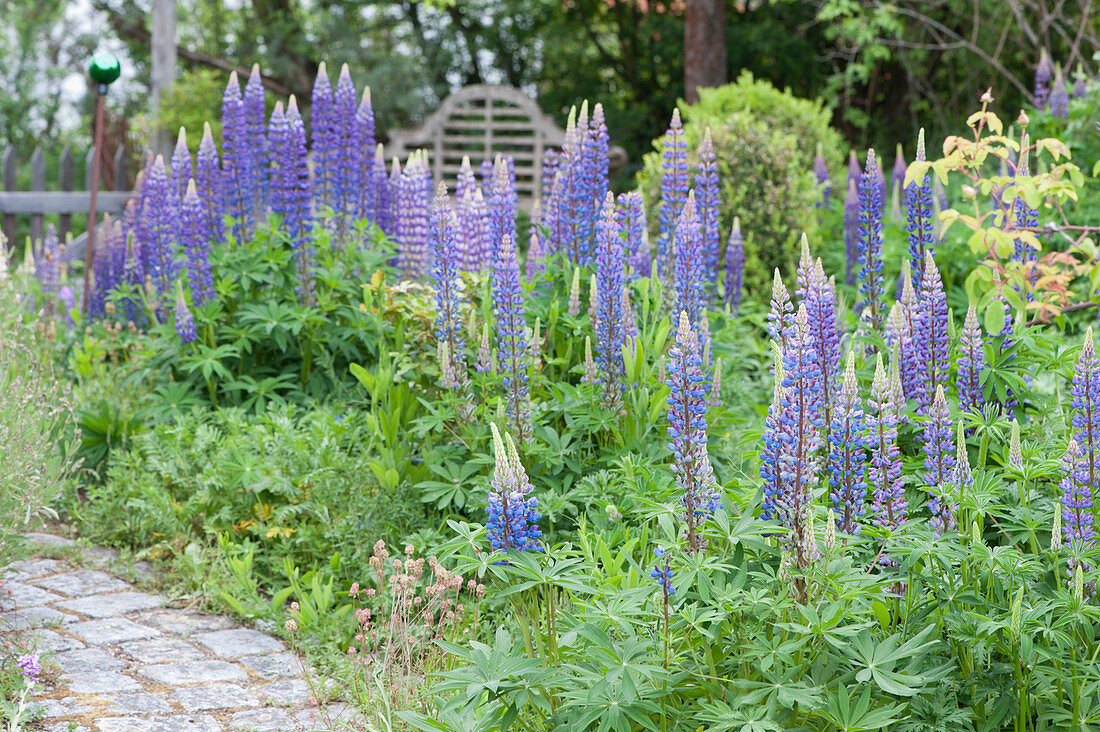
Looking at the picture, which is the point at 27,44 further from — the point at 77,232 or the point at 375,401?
the point at 375,401

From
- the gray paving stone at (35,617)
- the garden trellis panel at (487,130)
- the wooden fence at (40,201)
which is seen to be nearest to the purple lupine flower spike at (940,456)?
the gray paving stone at (35,617)

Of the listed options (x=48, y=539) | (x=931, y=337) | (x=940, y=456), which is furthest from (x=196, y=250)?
(x=940, y=456)

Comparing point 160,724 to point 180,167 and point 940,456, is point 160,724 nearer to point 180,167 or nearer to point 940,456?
point 940,456

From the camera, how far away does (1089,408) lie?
283 cm

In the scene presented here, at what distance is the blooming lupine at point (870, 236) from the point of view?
4602 millimetres

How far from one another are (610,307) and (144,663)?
2.18m

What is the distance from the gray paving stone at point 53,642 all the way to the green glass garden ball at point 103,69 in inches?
156

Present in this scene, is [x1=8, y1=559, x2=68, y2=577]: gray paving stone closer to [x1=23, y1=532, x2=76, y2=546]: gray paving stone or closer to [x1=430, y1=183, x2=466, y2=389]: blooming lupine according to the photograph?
[x1=23, y1=532, x2=76, y2=546]: gray paving stone

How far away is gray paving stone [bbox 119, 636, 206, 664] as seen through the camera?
3684mm

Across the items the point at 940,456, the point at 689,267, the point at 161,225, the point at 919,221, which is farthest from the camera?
the point at 161,225

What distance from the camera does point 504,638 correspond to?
259 centimetres

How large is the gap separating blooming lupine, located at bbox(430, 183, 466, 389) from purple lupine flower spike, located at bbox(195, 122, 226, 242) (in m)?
1.95

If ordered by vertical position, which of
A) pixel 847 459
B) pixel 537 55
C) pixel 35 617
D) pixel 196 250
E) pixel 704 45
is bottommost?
pixel 35 617

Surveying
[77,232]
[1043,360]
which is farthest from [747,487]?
[77,232]
